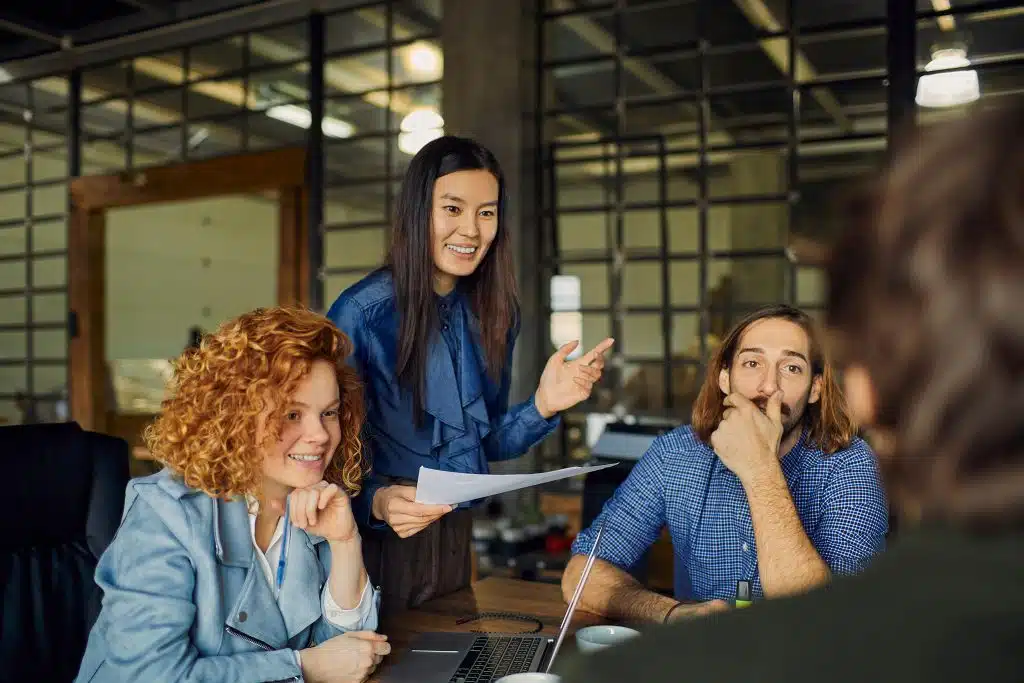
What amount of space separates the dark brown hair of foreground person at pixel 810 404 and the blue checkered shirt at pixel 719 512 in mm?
30

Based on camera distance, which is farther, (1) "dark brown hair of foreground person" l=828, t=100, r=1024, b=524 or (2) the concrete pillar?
(2) the concrete pillar

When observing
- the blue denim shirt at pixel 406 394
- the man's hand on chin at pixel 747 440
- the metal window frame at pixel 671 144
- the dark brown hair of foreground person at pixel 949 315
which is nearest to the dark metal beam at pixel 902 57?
the metal window frame at pixel 671 144

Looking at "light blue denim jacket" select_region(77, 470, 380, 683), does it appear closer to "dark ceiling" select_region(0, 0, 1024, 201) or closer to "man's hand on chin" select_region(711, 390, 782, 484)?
"man's hand on chin" select_region(711, 390, 782, 484)

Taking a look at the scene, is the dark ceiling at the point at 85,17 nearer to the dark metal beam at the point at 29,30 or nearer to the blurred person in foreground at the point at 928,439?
the dark metal beam at the point at 29,30

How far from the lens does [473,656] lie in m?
1.40

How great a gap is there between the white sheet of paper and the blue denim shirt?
0.31 m

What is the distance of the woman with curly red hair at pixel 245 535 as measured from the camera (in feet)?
4.27

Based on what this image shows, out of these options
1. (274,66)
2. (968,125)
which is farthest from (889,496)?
(274,66)

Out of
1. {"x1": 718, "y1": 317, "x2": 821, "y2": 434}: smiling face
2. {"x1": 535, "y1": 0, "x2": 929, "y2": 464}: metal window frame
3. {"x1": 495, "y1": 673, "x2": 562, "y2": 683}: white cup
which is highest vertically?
{"x1": 535, "y1": 0, "x2": 929, "y2": 464}: metal window frame

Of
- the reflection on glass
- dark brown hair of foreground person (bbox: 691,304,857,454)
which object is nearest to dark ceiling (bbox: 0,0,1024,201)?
dark brown hair of foreground person (bbox: 691,304,857,454)

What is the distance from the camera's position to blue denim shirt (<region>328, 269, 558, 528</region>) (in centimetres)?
173

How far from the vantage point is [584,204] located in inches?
162

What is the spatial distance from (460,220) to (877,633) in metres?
1.44

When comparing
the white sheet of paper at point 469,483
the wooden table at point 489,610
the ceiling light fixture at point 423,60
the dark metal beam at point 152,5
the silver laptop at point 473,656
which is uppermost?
the dark metal beam at point 152,5
